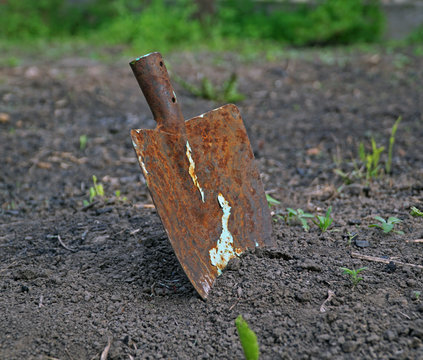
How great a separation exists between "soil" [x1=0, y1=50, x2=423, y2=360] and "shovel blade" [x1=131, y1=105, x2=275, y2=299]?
9 cm

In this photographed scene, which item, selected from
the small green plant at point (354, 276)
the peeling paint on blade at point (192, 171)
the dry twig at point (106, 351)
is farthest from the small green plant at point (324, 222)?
the dry twig at point (106, 351)

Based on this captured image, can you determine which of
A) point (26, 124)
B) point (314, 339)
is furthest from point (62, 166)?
point (314, 339)

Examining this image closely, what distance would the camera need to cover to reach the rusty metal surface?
1.74 meters

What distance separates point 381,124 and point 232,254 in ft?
7.70

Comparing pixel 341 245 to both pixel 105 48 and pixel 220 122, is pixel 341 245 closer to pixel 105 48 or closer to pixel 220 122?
pixel 220 122

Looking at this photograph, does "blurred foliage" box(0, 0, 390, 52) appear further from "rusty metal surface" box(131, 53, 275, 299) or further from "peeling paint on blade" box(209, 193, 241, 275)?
"peeling paint on blade" box(209, 193, 241, 275)

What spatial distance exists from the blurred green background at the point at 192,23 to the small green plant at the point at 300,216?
5098 millimetres

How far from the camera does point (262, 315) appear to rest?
5.30 ft

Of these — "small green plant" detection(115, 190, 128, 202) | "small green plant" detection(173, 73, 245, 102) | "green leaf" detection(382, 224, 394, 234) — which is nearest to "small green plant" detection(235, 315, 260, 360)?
"green leaf" detection(382, 224, 394, 234)

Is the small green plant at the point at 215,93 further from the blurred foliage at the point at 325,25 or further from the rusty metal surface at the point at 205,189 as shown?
the blurred foliage at the point at 325,25

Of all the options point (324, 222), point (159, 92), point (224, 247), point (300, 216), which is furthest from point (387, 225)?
point (159, 92)

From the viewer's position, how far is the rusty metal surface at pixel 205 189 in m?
1.74

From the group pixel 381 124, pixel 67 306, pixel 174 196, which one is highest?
pixel 174 196

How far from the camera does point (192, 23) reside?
776 cm
